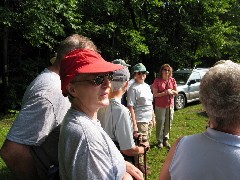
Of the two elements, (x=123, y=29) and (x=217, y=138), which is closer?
(x=217, y=138)

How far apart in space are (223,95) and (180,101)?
37.5 ft

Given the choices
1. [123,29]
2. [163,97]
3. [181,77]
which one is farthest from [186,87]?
[163,97]

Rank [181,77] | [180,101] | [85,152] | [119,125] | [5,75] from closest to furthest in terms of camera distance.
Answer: [85,152], [119,125], [5,75], [180,101], [181,77]

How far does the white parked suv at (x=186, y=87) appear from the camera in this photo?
13.0 meters

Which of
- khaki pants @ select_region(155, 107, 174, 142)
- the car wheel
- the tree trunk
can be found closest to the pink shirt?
khaki pants @ select_region(155, 107, 174, 142)

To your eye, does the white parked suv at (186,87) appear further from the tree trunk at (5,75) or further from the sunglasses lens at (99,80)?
the sunglasses lens at (99,80)

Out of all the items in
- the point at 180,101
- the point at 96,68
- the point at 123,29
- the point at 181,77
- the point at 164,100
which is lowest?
the point at 180,101

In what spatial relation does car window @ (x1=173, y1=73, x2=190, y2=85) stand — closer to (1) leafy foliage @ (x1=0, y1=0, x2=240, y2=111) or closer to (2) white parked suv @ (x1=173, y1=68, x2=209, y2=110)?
(2) white parked suv @ (x1=173, y1=68, x2=209, y2=110)

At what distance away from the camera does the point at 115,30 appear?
Answer: 52.3 feet

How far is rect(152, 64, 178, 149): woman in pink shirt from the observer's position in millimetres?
6844

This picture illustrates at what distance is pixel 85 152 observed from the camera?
1663 millimetres

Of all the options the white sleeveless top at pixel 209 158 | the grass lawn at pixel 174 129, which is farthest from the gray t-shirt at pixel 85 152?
the grass lawn at pixel 174 129

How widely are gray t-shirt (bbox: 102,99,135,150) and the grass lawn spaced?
2.49 meters

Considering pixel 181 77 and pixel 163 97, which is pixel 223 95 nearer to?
pixel 163 97
